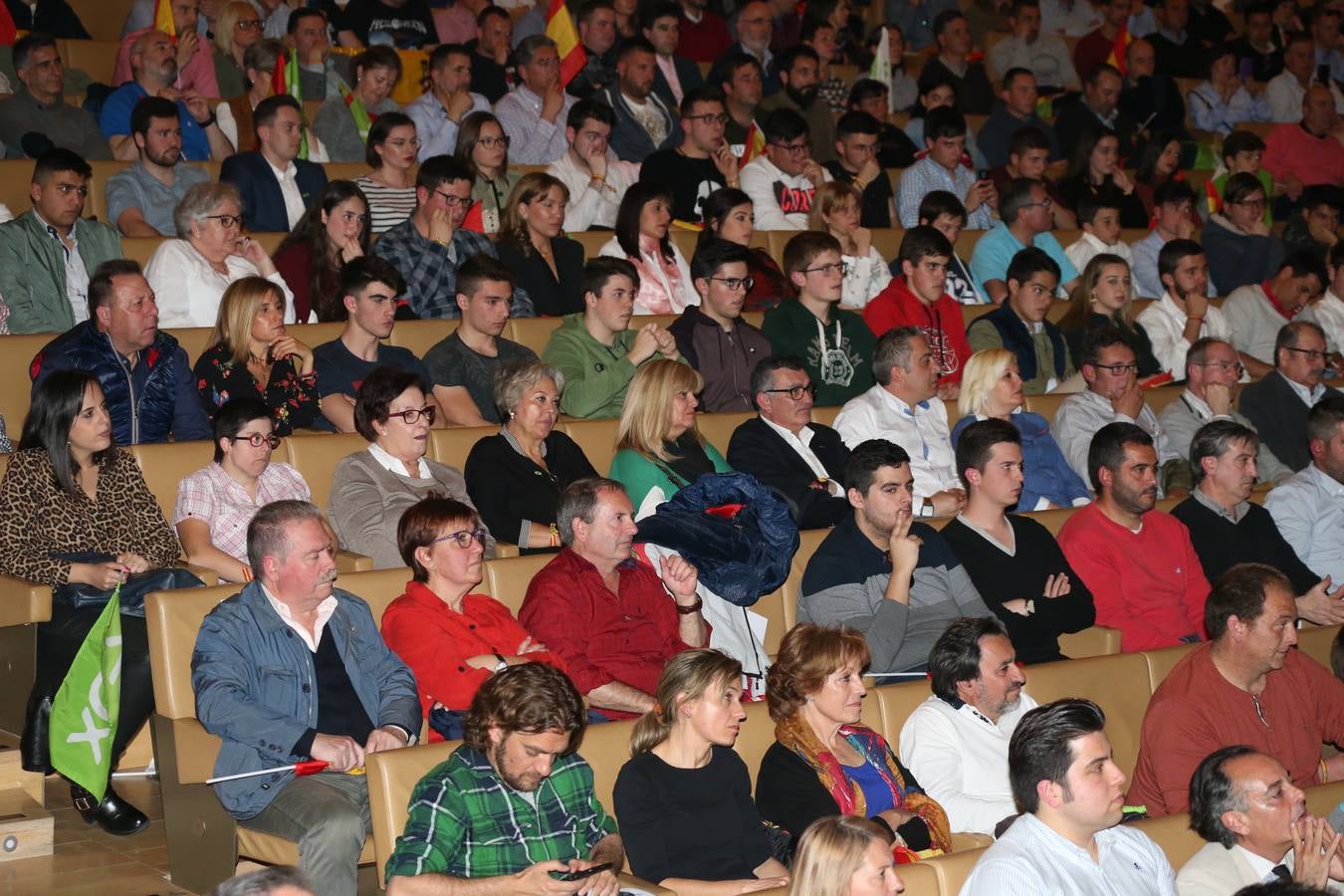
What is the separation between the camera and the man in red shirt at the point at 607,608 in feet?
12.7

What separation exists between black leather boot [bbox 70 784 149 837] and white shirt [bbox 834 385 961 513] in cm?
258

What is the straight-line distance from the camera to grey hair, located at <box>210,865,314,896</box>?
7.23ft

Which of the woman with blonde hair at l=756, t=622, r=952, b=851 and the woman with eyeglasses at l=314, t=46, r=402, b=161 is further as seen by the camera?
the woman with eyeglasses at l=314, t=46, r=402, b=161

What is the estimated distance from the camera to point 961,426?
17.7 feet

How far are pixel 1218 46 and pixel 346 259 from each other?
25.8 feet

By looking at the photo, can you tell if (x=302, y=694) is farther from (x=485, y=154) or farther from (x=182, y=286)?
(x=485, y=154)

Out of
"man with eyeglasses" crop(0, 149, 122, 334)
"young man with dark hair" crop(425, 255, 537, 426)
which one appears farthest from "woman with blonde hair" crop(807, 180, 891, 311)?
"man with eyeglasses" crop(0, 149, 122, 334)

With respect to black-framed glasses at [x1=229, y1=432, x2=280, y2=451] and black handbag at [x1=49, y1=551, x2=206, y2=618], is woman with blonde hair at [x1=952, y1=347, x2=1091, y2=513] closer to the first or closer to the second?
black-framed glasses at [x1=229, y1=432, x2=280, y2=451]

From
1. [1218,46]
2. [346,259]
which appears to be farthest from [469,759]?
[1218,46]

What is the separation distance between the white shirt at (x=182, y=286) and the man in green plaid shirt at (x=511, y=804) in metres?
2.91

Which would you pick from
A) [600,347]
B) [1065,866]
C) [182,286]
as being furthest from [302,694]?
[182,286]

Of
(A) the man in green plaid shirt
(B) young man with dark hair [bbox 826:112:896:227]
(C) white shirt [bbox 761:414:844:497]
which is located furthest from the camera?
(B) young man with dark hair [bbox 826:112:896:227]

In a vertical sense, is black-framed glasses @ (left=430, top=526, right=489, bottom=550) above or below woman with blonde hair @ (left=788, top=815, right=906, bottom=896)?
above

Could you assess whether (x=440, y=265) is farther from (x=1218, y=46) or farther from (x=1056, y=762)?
(x=1218, y=46)
